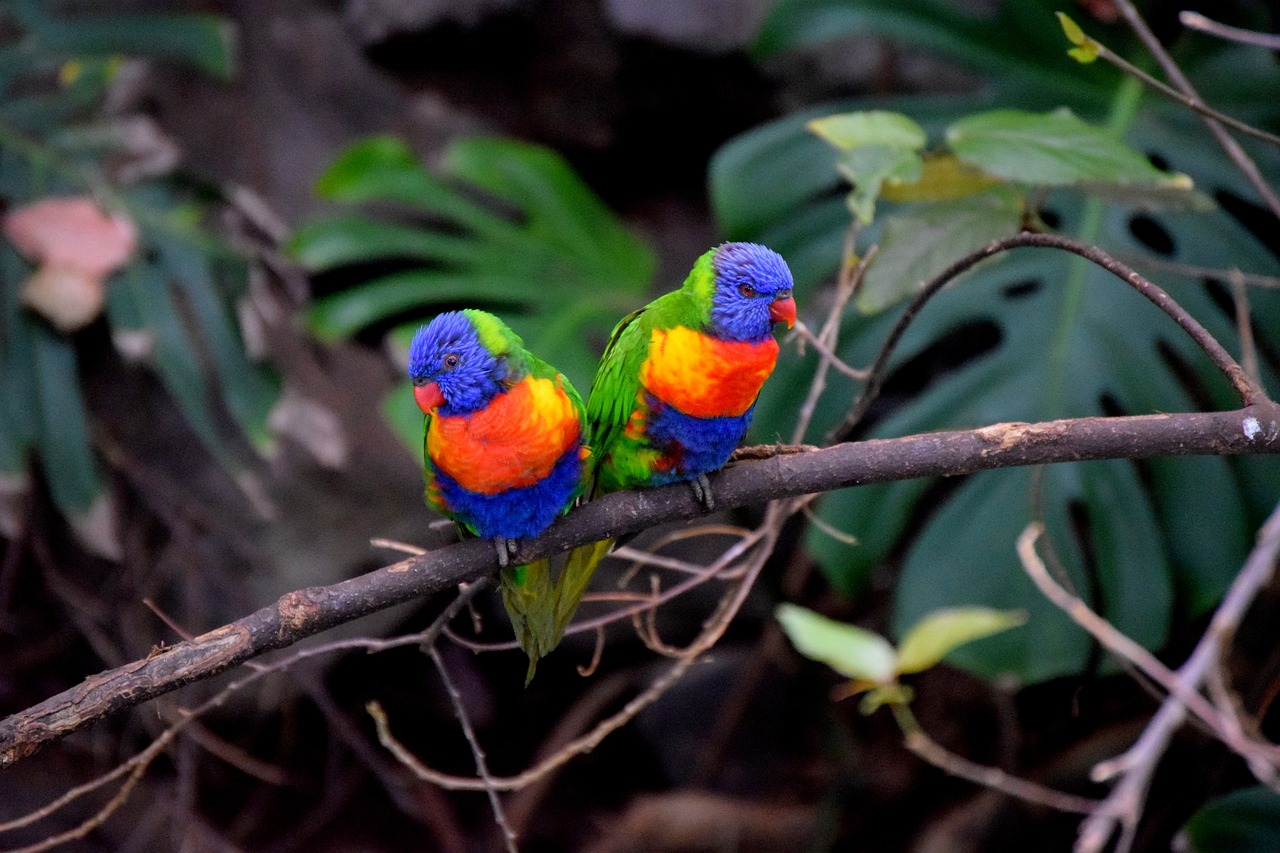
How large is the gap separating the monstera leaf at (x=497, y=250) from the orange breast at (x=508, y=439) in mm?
880

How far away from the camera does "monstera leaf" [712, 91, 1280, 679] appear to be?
2.42 metres

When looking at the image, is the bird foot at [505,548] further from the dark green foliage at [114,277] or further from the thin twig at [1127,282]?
the dark green foliage at [114,277]

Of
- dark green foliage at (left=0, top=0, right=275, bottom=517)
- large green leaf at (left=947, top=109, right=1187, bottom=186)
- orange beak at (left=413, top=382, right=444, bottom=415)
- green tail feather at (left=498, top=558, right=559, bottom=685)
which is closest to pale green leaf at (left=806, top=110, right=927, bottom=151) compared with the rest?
large green leaf at (left=947, top=109, right=1187, bottom=186)

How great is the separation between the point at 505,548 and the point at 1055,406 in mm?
1473

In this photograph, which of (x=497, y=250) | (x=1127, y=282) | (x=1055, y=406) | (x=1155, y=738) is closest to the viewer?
(x=1155, y=738)

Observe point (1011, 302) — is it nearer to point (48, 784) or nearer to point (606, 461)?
point (606, 461)

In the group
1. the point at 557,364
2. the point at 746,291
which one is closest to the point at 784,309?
the point at 746,291

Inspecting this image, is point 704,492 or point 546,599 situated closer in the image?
point 704,492

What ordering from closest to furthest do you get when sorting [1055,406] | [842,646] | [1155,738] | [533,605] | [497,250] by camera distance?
[1155,738] → [842,646] → [533,605] → [1055,406] → [497,250]

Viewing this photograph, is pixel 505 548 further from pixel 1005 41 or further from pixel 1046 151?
pixel 1005 41

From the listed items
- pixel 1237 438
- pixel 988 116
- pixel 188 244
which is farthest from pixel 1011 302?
pixel 188 244

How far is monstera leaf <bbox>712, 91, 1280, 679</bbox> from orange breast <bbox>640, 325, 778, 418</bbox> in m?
0.78

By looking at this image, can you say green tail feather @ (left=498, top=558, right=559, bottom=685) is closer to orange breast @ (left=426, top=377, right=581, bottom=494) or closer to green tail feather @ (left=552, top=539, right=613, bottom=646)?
green tail feather @ (left=552, top=539, right=613, bottom=646)

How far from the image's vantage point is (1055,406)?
2.45m
